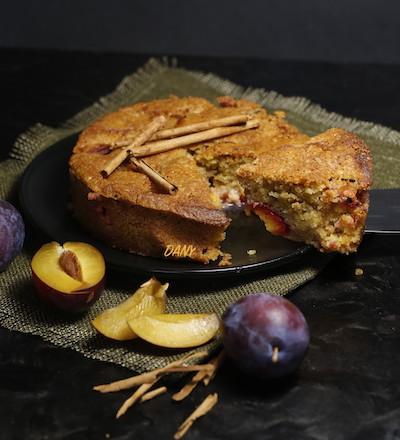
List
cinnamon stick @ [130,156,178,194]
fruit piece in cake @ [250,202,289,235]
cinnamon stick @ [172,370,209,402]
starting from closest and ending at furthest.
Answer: cinnamon stick @ [172,370,209,402], cinnamon stick @ [130,156,178,194], fruit piece in cake @ [250,202,289,235]

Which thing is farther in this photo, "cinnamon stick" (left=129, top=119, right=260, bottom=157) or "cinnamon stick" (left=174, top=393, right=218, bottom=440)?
"cinnamon stick" (left=129, top=119, right=260, bottom=157)

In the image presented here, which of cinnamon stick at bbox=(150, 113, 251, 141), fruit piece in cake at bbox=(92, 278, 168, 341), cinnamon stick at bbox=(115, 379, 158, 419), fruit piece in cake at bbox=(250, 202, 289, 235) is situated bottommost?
cinnamon stick at bbox=(115, 379, 158, 419)

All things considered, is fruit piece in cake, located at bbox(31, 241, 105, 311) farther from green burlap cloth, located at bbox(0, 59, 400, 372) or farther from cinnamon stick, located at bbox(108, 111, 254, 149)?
cinnamon stick, located at bbox(108, 111, 254, 149)

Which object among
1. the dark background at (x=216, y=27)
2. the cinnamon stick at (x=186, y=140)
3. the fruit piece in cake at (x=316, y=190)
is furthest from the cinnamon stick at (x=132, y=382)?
the dark background at (x=216, y=27)

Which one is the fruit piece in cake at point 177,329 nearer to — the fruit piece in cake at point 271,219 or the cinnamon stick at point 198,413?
the cinnamon stick at point 198,413

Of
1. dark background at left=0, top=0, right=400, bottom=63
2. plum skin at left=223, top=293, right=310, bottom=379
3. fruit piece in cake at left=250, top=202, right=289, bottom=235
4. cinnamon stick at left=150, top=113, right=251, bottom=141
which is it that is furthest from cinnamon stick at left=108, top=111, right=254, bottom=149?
dark background at left=0, top=0, right=400, bottom=63

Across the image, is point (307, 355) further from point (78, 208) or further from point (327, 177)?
point (78, 208)

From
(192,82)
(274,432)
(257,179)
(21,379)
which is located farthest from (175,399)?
(192,82)
